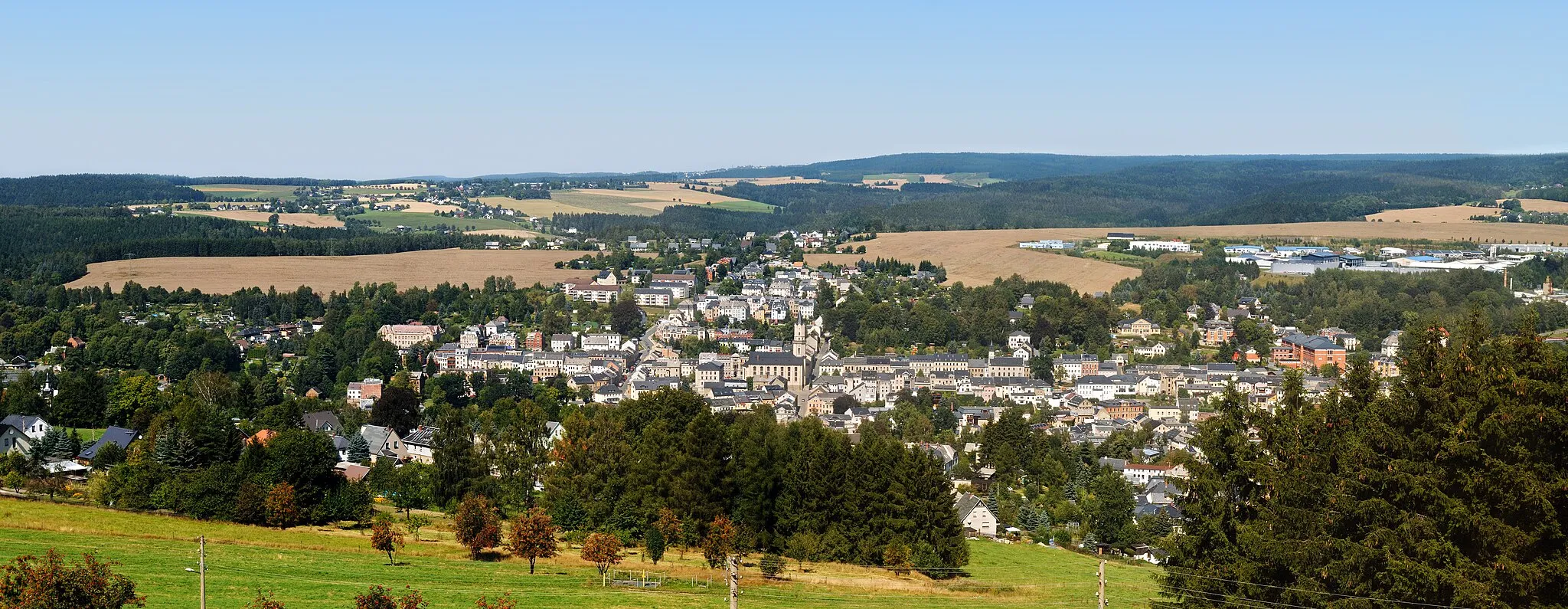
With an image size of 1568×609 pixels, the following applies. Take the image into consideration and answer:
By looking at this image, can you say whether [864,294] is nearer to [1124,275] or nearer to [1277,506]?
[1124,275]

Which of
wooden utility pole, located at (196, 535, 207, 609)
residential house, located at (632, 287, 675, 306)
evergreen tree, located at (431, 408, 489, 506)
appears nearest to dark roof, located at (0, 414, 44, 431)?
evergreen tree, located at (431, 408, 489, 506)

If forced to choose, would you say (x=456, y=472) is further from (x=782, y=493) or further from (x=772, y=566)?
(x=772, y=566)

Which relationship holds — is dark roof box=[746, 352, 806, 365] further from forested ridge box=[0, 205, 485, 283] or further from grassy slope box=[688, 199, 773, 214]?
grassy slope box=[688, 199, 773, 214]

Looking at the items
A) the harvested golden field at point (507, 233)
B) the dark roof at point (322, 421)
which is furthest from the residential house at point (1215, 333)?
the harvested golden field at point (507, 233)

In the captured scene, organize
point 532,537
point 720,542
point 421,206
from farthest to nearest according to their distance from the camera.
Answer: point 421,206
point 720,542
point 532,537

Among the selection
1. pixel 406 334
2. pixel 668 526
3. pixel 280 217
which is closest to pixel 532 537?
pixel 668 526
